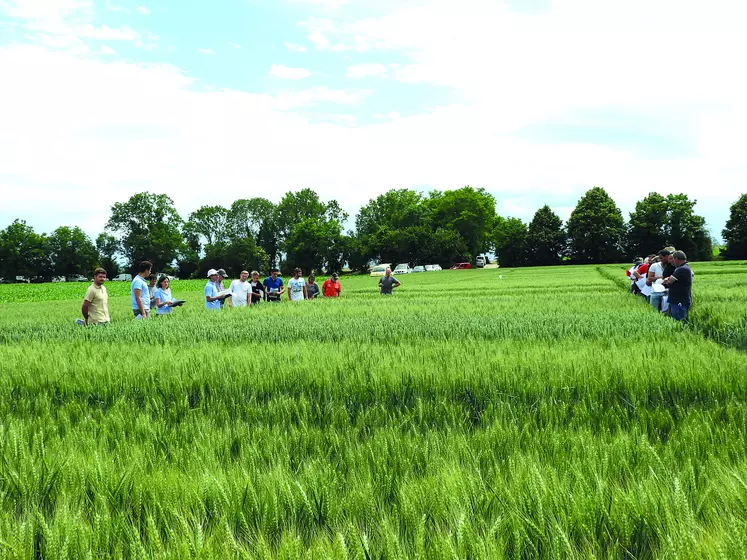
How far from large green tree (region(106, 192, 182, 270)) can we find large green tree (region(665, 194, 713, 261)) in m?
85.1

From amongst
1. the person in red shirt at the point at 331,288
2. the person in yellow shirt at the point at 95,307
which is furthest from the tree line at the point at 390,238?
the person in yellow shirt at the point at 95,307

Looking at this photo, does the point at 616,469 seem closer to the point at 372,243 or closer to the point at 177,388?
the point at 177,388

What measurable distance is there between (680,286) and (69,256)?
351 feet

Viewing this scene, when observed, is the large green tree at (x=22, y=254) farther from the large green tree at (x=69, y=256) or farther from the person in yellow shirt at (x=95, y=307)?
the person in yellow shirt at (x=95, y=307)

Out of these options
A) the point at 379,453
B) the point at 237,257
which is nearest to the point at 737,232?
the point at 237,257

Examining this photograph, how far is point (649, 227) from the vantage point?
81562 mm

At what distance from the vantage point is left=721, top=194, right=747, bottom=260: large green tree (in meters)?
78.1

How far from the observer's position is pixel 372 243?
89938mm

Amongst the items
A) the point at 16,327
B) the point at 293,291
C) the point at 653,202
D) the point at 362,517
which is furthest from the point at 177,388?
the point at 653,202

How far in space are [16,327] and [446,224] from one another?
92108 mm

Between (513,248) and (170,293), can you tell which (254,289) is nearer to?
(170,293)

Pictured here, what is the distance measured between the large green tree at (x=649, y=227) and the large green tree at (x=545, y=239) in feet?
35.3

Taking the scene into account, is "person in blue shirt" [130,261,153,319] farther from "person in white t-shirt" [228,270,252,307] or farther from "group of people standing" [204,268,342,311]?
"person in white t-shirt" [228,270,252,307]

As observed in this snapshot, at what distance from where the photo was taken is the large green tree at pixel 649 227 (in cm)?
8156
